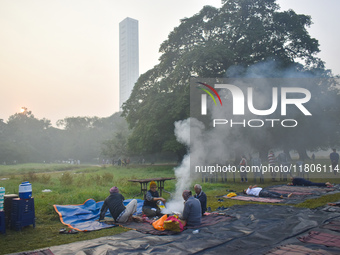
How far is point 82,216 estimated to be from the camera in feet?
26.0

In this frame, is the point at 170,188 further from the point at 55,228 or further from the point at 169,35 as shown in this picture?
the point at 169,35

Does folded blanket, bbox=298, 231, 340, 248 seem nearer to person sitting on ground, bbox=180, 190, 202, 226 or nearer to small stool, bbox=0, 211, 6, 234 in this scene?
person sitting on ground, bbox=180, 190, 202, 226

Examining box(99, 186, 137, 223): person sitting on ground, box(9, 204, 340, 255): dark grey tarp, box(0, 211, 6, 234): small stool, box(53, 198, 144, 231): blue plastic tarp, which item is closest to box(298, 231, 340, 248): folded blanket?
box(9, 204, 340, 255): dark grey tarp

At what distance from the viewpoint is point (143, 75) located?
28.4 metres

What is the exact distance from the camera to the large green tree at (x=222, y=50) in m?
21.8

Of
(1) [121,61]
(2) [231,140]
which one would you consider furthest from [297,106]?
(1) [121,61]

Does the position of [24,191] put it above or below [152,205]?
above

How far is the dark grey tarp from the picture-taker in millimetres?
4863

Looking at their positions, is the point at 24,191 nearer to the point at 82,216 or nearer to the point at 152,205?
the point at 82,216

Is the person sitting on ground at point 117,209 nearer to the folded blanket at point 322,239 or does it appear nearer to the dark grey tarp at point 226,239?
the dark grey tarp at point 226,239

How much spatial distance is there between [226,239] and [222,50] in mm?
18127

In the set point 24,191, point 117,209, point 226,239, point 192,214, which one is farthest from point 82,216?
point 226,239

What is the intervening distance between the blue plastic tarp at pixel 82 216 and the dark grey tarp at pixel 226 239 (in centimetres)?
127

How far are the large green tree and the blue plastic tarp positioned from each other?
1431 centimetres
